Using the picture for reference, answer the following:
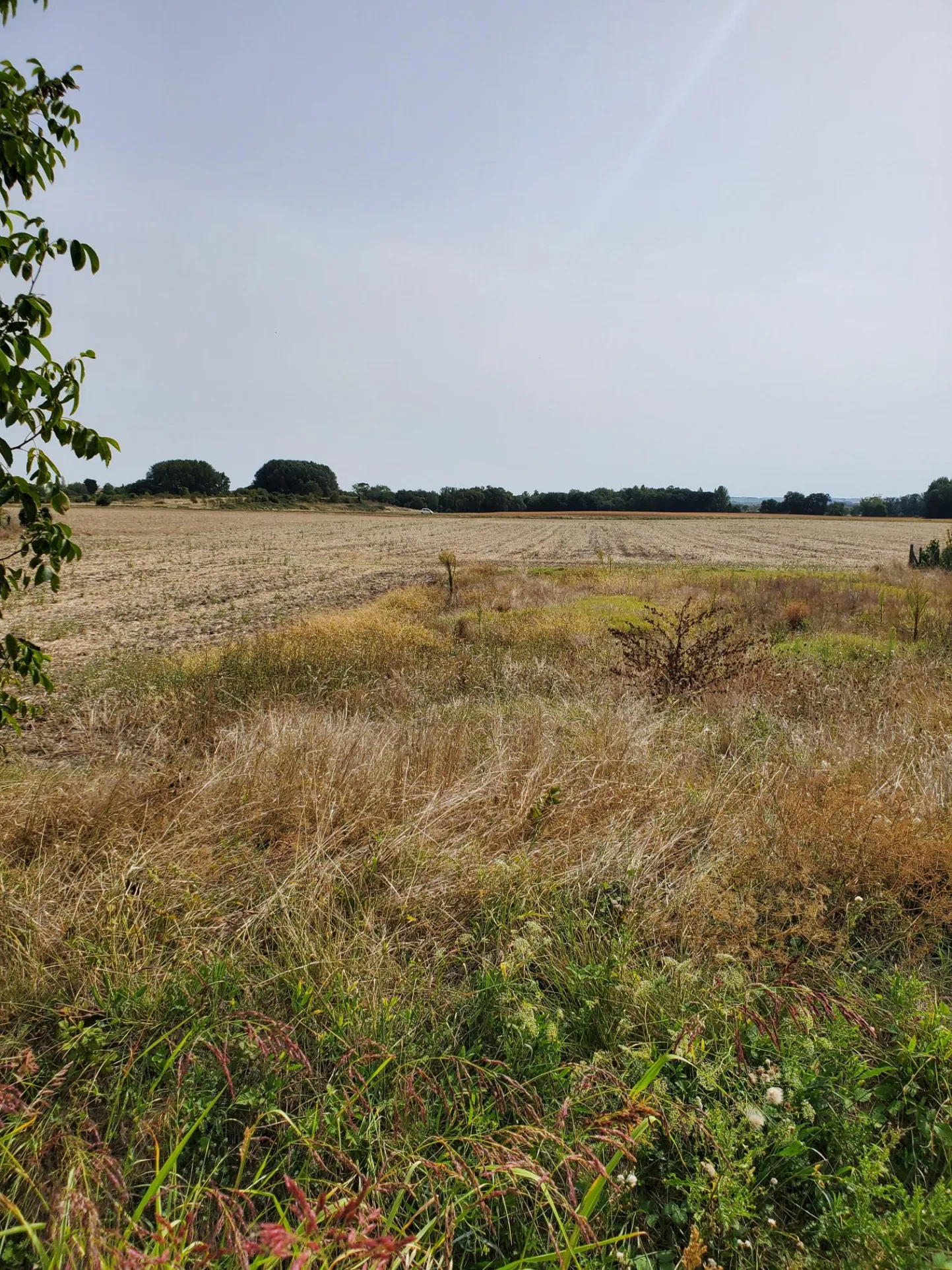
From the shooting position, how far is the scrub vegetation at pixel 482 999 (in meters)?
1.66

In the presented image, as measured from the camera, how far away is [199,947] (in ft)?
8.67

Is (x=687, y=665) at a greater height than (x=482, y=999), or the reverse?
(x=687, y=665)

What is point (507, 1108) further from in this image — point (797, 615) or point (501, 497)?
point (501, 497)

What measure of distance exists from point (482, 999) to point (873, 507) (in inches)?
5470

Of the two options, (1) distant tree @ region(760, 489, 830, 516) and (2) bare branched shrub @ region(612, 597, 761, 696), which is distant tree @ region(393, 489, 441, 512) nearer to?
(1) distant tree @ region(760, 489, 830, 516)

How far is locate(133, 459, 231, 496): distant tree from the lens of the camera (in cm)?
11519

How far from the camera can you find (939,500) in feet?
329

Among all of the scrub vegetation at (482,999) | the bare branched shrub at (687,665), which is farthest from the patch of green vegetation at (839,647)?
the scrub vegetation at (482,999)

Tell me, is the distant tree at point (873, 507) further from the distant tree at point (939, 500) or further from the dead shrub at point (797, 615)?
the dead shrub at point (797, 615)

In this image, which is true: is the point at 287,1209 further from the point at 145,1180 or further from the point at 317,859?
the point at 317,859

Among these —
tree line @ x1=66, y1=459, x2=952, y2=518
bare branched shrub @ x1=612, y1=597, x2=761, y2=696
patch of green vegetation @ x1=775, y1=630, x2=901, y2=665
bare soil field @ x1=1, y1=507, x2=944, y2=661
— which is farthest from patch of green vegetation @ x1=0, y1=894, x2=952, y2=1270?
tree line @ x1=66, y1=459, x2=952, y2=518

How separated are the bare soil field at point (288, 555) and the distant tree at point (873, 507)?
40.2 metres

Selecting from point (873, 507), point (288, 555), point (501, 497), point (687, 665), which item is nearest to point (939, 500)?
point (873, 507)

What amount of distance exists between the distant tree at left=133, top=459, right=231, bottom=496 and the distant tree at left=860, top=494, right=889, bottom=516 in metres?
121
